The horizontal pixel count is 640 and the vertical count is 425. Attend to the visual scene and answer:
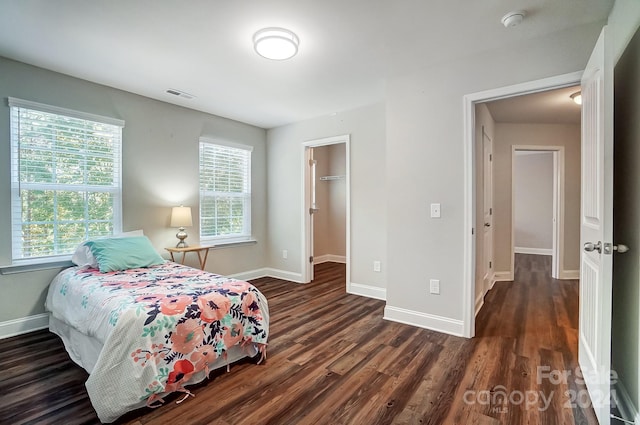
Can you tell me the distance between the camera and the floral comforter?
175cm

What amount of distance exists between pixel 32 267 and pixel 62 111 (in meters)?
1.52

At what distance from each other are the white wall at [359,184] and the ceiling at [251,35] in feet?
2.33

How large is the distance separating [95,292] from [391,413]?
2.14m

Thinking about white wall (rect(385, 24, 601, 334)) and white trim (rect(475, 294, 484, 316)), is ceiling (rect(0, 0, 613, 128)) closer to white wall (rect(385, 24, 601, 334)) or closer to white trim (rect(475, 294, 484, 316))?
white wall (rect(385, 24, 601, 334))

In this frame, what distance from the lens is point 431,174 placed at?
295cm

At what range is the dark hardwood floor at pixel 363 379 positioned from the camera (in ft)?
5.75

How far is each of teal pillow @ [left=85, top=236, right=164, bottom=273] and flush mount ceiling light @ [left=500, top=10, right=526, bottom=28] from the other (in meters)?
3.59

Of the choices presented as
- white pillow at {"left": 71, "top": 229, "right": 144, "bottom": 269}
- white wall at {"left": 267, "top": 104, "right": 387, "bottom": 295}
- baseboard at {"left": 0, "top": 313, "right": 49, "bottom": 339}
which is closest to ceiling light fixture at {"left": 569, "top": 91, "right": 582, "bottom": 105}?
white wall at {"left": 267, "top": 104, "right": 387, "bottom": 295}

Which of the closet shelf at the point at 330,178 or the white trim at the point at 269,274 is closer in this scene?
the white trim at the point at 269,274

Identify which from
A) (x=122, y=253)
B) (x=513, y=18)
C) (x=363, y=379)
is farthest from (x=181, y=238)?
(x=513, y=18)

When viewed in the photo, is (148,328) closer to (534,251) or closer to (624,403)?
(624,403)

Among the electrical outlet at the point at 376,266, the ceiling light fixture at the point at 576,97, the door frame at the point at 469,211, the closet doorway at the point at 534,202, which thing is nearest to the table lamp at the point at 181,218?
the electrical outlet at the point at 376,266

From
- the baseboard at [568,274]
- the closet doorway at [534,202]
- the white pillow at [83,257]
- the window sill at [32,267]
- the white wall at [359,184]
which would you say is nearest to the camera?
the window sill at [32,267]

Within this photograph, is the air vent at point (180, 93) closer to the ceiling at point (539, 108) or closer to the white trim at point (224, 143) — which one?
the white trim at point (224, 143)
